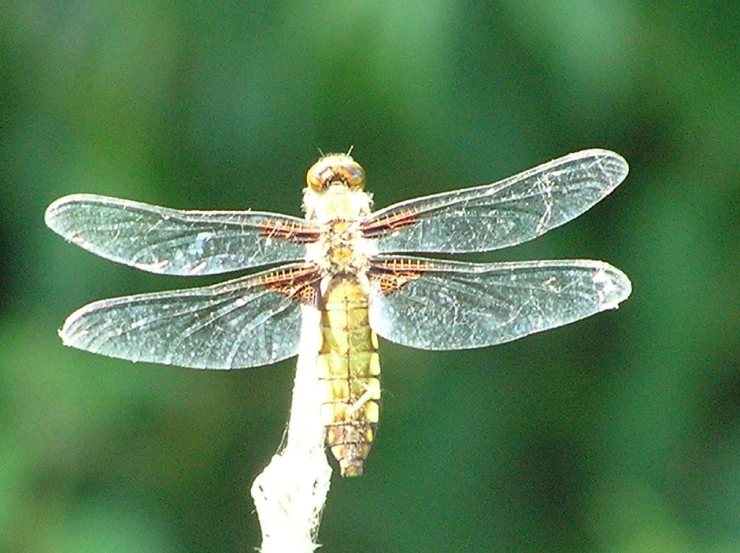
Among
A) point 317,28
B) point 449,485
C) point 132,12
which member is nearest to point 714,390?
point 449,485

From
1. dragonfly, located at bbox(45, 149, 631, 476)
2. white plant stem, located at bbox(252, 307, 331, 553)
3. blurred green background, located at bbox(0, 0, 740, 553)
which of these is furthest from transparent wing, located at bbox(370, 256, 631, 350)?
blurred green background, located at bbox(0, 0, 740, 553)

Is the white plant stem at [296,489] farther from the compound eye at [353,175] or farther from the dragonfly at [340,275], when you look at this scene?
the compound eye at [353,175]

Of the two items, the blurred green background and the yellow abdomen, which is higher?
the blurred green background

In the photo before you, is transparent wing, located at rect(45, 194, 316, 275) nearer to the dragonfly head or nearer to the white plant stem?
the dragonfly head

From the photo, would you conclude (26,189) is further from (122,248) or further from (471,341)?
(471,341)

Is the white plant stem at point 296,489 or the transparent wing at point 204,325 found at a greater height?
the transparent wing at point 204,325

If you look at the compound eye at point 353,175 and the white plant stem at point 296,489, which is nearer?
the white plant stem at point 296,489

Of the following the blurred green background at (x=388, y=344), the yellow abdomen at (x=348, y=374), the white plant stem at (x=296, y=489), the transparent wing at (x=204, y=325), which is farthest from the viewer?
the blurred green background at (x=388, y=344)

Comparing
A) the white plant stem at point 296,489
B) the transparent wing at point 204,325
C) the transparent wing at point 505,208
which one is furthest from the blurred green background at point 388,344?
the white plant stem at point 296,489
